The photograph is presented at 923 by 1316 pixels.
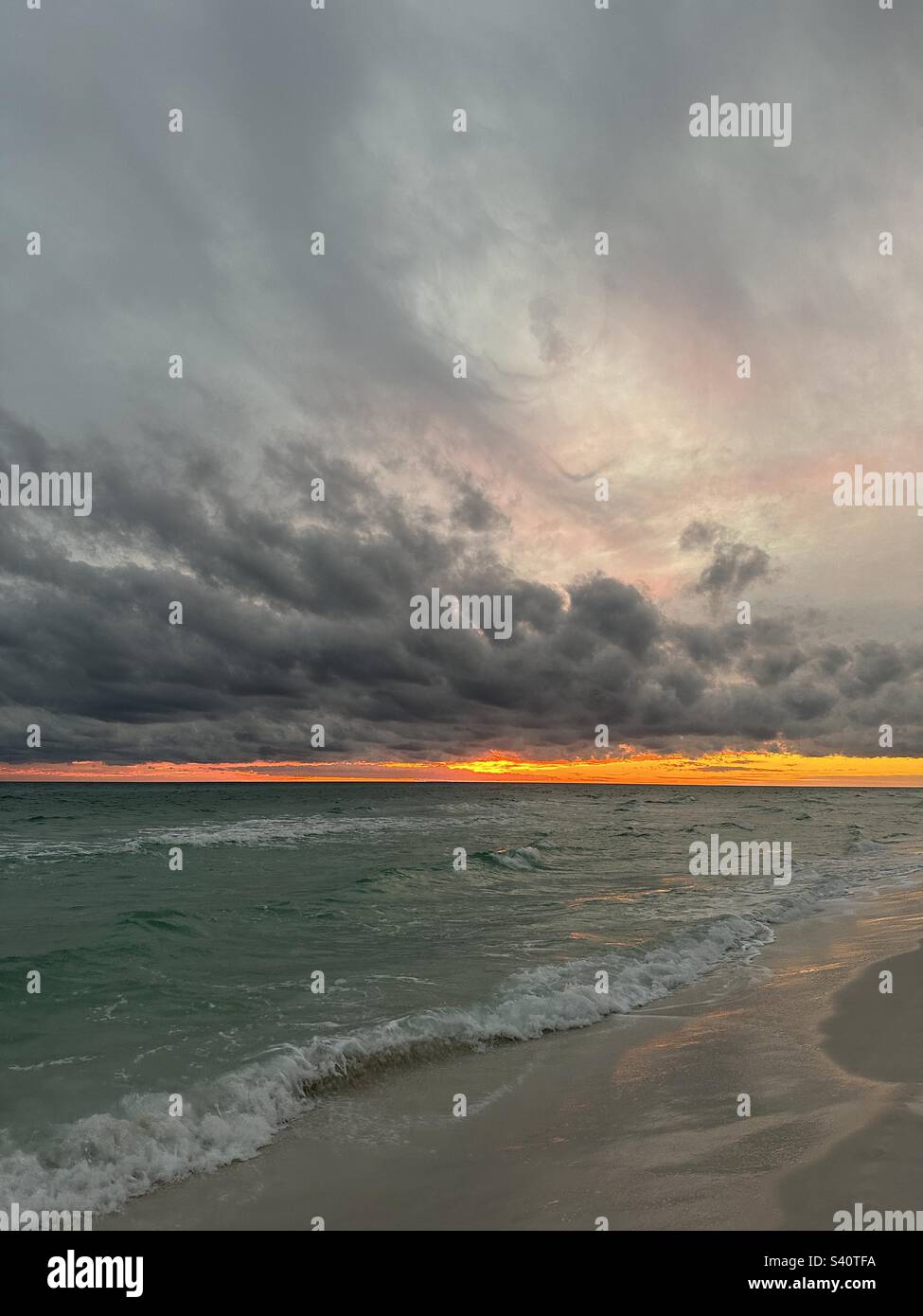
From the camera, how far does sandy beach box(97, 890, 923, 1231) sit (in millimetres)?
5402

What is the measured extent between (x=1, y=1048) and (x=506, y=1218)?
7.30m

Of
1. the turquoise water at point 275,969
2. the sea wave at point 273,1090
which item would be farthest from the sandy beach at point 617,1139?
the turquoise water at point 275,969

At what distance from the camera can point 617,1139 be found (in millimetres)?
6523

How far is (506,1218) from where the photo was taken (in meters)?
5.38

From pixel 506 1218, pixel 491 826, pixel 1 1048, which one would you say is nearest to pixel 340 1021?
pixel 1 1048

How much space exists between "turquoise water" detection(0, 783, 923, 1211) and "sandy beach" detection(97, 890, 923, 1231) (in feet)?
1.99

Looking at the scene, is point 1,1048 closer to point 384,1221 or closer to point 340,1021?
point 340,1021

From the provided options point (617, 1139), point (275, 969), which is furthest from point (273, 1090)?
point (275, 969)

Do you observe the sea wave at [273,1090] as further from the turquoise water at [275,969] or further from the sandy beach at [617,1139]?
the sandy beach at [617,1139]

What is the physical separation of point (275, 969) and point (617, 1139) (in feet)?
27.2

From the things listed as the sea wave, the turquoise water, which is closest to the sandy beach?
the sea wave

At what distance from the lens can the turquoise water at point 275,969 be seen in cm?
710

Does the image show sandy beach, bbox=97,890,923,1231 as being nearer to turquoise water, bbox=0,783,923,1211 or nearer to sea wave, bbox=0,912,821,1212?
sea wave, bbox=0,912,821,1212

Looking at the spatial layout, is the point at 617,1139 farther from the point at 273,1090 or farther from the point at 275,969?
the point at 275,969
